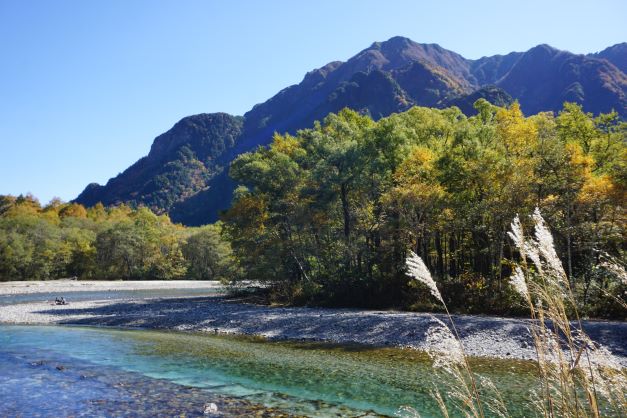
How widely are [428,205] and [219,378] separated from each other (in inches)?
634

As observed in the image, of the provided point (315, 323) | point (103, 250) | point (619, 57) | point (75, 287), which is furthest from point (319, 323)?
point (619, 57)

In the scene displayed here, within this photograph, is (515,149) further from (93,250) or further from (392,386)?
(93,250)

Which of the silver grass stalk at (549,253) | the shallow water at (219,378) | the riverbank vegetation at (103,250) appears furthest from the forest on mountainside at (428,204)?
the riverbank vegetation at (103,250)

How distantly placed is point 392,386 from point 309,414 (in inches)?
124

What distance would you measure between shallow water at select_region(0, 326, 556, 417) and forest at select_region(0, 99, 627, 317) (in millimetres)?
6501

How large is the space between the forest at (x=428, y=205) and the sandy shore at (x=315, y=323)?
2563mm

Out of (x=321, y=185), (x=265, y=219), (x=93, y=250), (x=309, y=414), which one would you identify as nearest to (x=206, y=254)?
(x=93, y=250)

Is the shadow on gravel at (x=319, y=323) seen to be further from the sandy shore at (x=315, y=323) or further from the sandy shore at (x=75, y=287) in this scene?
the sandy shore at (x=75, y=287)

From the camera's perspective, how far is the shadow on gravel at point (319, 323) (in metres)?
18.0

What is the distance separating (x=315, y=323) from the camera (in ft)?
75.3

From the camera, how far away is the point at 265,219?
3547cm

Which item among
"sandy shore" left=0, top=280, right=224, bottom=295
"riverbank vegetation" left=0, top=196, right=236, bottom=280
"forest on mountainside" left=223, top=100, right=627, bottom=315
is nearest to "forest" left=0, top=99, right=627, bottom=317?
"forest on mountainside" left=223, top=100, right=627, bottom=315

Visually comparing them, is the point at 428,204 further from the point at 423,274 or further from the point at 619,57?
the point at 619,57

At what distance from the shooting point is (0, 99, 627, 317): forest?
22312 millimetres
